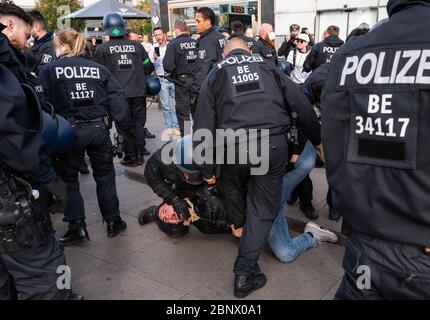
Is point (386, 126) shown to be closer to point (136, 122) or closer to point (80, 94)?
point (80, 94)

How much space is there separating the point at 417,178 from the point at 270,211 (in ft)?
4.71

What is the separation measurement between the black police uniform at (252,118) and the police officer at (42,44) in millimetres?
3009

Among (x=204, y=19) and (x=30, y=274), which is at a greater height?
(x=204, y=19)

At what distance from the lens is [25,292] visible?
2.05 m

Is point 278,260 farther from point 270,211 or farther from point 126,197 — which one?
point 126,197

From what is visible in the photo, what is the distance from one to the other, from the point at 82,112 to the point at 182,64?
3.09 metres

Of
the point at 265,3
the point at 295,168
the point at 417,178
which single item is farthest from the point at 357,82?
the point at 265,3

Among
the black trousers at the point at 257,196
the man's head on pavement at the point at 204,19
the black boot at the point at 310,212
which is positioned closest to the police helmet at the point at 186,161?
the black trousers at the point at 257,196

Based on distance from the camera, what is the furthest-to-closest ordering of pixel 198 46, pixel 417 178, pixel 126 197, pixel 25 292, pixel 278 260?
pixel 198 46 → pixel 126 197 → pixel 278 260 → pixel 25 292 → pixel 417 178

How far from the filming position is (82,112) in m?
3.57

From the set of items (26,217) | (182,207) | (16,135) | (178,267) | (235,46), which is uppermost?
(235,46)

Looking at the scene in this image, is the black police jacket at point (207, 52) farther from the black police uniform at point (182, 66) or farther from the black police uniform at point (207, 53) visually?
the black police uniform at point (182, 66)

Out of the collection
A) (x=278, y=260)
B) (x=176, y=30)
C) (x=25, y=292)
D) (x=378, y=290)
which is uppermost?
(x=176, y=30)

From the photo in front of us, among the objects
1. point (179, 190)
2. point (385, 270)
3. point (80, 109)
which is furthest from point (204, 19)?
point (385, 270)
